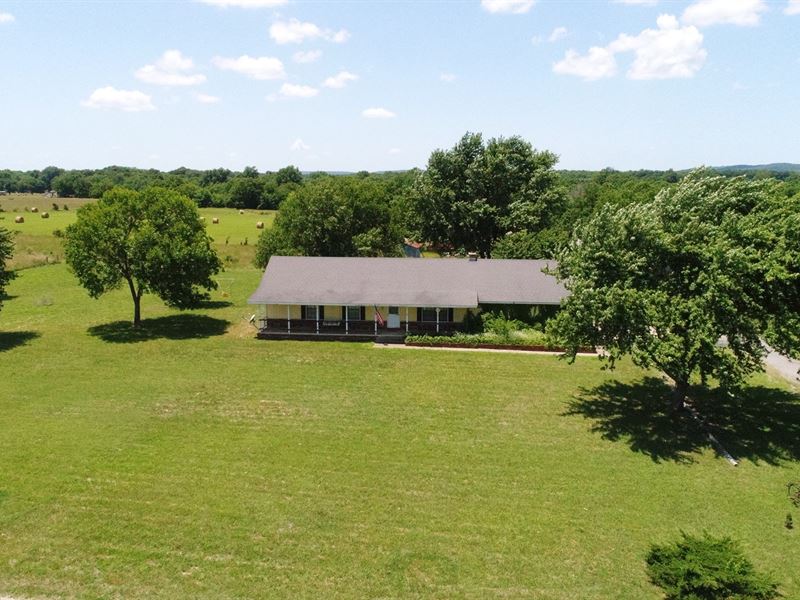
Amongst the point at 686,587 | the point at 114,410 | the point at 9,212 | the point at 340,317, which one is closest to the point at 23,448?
the point at 114,410

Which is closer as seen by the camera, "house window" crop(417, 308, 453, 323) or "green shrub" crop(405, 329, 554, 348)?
"green shrub" crop(405, 329, 554, 348)

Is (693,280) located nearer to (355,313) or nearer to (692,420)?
(692,420)

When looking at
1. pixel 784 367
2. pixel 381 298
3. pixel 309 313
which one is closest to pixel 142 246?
pixel 309 313

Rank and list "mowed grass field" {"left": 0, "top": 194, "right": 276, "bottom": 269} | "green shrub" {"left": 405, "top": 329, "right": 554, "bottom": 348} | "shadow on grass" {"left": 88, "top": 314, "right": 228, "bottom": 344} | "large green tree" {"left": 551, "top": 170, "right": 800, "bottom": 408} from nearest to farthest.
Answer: "large green tree" {"left": 551, "top": 170, "right": 800, "bottom": 408}
"green shrub" {"left": 405, "top": 329, "right": 554, "bottom": 348}
"shadow on grass" {"left": 88, "top": 314, "right": 228, "bottom": 344}
"mowed grass field" {"left": 0, "top": 194, "right": 276, "bottom": 269}

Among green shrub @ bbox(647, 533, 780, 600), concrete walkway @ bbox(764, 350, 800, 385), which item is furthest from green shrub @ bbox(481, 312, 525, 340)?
green shrub @ bbox(647, 533, 780, 600)

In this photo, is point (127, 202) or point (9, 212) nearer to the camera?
point (127, 202)

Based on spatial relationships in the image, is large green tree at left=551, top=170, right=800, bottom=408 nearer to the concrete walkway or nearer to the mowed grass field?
the concrete walkway

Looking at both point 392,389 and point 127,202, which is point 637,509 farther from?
point 127,202

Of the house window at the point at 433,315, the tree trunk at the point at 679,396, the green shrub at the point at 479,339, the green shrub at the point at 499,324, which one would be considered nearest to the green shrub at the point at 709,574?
the tree trunk at the point at 679,396

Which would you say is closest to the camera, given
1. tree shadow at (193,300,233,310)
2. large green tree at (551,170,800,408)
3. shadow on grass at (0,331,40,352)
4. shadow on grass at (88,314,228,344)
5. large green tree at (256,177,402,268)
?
large green tree at (551,170,800,408)
